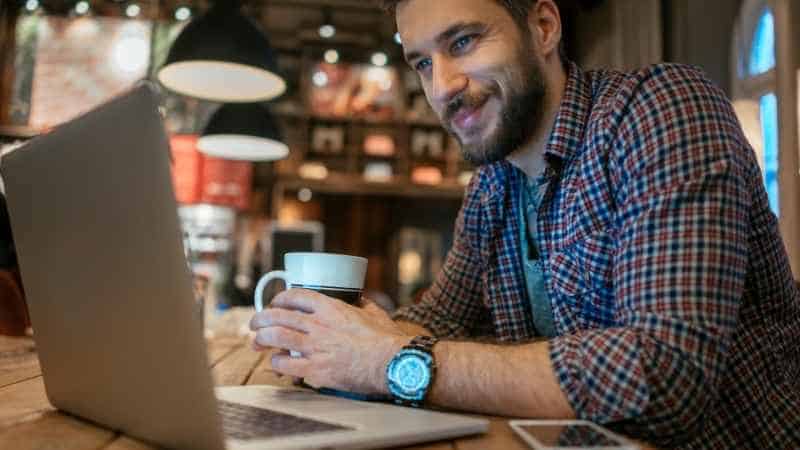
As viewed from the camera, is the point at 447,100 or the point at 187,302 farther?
the point at 447,100

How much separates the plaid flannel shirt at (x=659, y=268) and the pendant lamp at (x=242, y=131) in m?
Answer: 2.56

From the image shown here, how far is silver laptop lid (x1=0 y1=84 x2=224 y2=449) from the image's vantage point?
17.3 inches

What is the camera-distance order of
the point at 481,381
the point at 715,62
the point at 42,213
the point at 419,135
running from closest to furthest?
the point at 42,213 < the point at 481,381 < the point at 715,62 < the point at 419,135

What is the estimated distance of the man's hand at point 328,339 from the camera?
2.43 ft

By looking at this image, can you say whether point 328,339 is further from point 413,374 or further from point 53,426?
point 53,426

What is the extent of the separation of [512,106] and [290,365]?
62 centimetres

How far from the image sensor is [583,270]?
97 centimetres

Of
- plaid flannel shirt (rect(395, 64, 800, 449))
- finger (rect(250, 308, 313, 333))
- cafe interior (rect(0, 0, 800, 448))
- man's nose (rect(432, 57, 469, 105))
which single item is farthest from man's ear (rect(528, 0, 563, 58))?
cafe interior (rect(0, 0, 800, 448))

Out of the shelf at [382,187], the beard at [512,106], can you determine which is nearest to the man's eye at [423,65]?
the beard at [512,106]

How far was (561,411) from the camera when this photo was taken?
2.21 ft

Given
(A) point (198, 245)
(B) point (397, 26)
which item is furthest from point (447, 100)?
(A) point (198, 245)

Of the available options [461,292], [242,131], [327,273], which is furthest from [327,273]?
[242,131]

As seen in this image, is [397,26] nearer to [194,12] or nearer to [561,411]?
[561,411]

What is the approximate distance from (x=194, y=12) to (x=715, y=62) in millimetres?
5381
